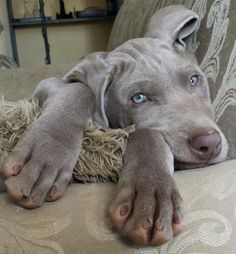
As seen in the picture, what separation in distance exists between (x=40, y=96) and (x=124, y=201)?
17.8 inches

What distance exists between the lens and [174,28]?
116cm

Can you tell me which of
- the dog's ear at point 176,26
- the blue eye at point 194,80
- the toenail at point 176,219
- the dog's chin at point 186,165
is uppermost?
the dog's ear at point 176,26

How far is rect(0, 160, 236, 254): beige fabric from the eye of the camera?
68 centimetres

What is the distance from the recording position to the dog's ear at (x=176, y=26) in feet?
3.71

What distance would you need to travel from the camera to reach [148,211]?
2.19ft

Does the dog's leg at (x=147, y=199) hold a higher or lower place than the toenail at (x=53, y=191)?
higher

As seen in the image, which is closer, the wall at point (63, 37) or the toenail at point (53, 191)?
the toenail at point (53, 191)

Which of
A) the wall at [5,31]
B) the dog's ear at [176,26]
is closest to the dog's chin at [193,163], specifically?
the dog's ear at [176,26]

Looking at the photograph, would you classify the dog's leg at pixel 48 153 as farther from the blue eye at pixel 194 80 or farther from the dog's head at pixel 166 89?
the blue eye at pixel 194 80

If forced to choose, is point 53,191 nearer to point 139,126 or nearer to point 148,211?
point 148,211

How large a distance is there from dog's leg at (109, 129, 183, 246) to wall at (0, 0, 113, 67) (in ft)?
11.6

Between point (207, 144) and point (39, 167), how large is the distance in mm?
303

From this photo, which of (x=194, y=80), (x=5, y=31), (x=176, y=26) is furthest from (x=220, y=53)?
(x=5, y=31)

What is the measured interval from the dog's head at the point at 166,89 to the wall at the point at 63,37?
3.14 meters
